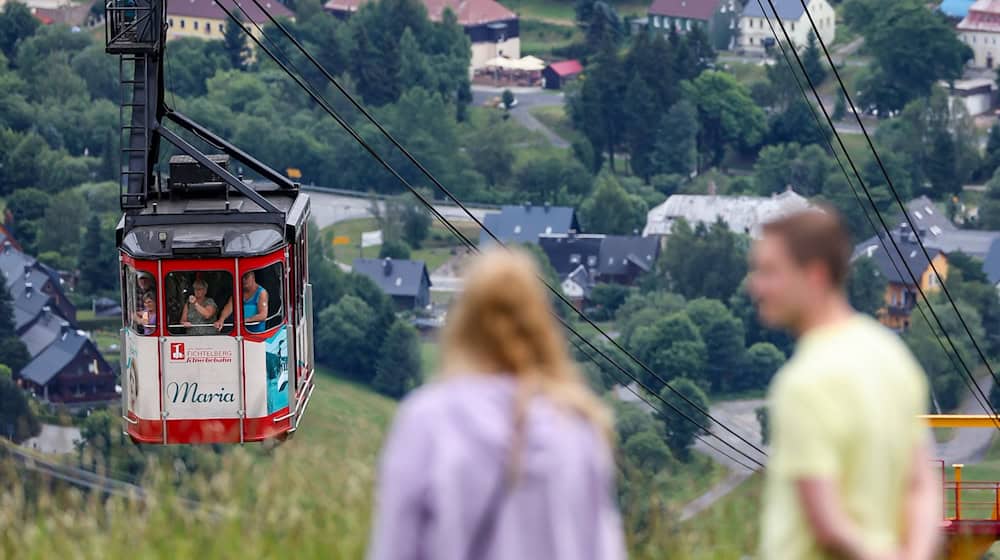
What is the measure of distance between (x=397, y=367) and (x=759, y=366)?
15618mm

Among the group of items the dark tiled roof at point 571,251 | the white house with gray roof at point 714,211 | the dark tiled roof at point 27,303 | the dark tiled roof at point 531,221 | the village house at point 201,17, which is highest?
the village house at point 201,17

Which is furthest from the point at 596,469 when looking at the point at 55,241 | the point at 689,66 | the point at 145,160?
the point at 689,66

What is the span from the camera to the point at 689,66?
132m

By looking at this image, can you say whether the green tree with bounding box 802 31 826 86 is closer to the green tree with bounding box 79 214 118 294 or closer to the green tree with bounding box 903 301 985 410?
the green tree with bounding box 903 301 985 410

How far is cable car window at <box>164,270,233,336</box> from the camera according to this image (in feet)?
40.6

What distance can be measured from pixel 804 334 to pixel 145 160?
973cm

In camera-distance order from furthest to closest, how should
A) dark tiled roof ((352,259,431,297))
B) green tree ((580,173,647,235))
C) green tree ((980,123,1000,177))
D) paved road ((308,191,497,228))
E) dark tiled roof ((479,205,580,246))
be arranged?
green tree ((980,123,1000,177)) → paved road ((308,191,497,228)) → green tree ((580,173,647,235)) → dark tiled roof ((479,205,580,246)) → dark tiled roof ((352,259,431,297))

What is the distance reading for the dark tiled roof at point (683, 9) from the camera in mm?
148375

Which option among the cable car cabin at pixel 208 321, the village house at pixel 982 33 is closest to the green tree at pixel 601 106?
the village house at pixel 982 33

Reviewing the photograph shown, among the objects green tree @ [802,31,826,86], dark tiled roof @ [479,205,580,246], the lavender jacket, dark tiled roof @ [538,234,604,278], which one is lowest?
dark tiled roof @ [538,234,604,278]

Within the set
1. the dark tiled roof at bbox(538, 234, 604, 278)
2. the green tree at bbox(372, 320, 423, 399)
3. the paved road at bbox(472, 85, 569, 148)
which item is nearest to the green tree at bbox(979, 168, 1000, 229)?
the dark tiled roof at bbox(538, 234, 604, 278)

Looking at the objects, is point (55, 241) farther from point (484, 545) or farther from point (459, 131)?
point (484, 545)

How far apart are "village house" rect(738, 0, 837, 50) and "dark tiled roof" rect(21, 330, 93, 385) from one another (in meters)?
64.7

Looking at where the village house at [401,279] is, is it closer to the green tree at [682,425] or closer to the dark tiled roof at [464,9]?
the green tree at [682,425]
